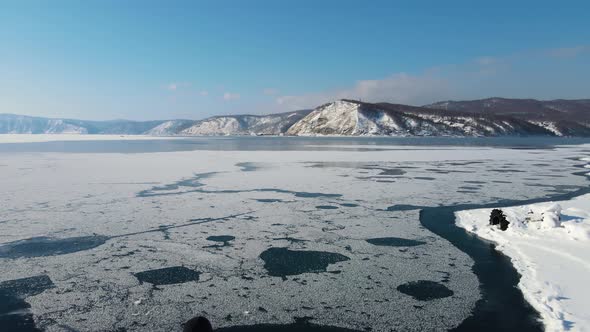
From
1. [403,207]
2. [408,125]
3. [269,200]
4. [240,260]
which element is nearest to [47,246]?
[240,260]

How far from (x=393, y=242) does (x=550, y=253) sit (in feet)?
10.1

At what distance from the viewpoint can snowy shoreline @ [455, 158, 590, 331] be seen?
211 inches

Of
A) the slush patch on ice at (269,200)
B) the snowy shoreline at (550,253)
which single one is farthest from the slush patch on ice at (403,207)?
the slush patch on ice at (269,200)

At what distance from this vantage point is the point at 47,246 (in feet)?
26.7

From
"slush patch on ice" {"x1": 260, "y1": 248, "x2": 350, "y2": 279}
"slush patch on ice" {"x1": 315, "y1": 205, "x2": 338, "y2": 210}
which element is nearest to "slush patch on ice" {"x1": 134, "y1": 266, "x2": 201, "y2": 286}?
"slush patch on ice" {"x1": 260, "y1": 248, "x2": 350, "y2": 279}

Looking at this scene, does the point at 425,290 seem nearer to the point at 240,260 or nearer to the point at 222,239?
the point at 240,260

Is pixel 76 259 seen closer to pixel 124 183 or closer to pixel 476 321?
pixel 476 321

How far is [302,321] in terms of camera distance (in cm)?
508

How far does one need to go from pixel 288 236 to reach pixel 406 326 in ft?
14.8

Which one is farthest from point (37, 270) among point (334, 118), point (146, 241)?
point (334, 118)

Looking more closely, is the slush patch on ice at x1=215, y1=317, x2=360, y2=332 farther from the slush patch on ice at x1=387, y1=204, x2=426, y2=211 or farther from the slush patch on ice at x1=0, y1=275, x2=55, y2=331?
the slush patch on ice at x1=387, y1=204, x2=426, y2=211

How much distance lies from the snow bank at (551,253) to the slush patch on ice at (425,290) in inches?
46.8

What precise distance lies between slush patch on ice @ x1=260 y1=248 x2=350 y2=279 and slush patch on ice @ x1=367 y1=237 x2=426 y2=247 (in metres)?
1.34

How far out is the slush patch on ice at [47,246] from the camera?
303 inches
